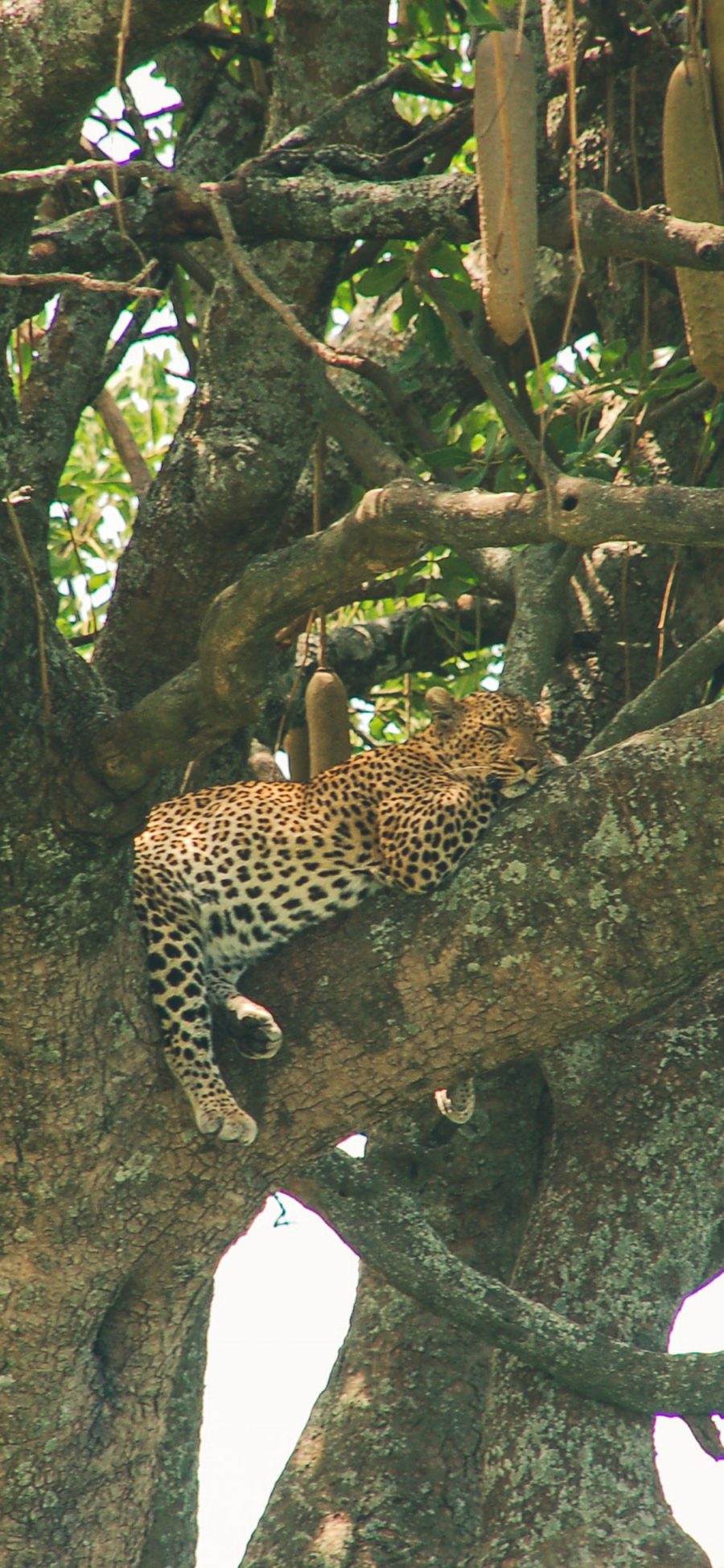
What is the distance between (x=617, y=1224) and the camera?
547cm

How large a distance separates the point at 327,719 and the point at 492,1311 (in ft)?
6.39

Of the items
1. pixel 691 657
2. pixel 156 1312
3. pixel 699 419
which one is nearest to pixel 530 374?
pixel 699 419

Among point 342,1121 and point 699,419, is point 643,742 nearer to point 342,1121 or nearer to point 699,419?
point 342,1121

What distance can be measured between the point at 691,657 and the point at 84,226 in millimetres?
2240

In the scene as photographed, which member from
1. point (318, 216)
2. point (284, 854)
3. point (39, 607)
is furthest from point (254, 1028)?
point (318, 216)

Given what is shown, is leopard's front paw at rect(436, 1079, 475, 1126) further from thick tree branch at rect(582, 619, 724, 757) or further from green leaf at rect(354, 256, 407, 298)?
green leaf at rect(354, 256, 407, 298)

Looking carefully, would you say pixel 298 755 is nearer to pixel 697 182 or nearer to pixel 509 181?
pixel 697 182

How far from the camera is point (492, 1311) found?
525 cm

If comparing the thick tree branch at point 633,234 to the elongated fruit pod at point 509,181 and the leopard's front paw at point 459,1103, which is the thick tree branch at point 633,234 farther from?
the leopard's front paw at point 459,1103

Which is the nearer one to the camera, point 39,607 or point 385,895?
point 39,607

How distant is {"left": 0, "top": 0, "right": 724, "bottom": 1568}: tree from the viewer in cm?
406

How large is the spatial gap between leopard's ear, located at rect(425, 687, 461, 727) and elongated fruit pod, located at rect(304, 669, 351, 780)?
0.64 m

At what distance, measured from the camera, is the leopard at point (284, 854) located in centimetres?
460

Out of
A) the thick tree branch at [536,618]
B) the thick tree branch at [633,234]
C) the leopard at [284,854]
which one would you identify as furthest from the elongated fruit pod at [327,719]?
the thick tree branch at [633,234]
